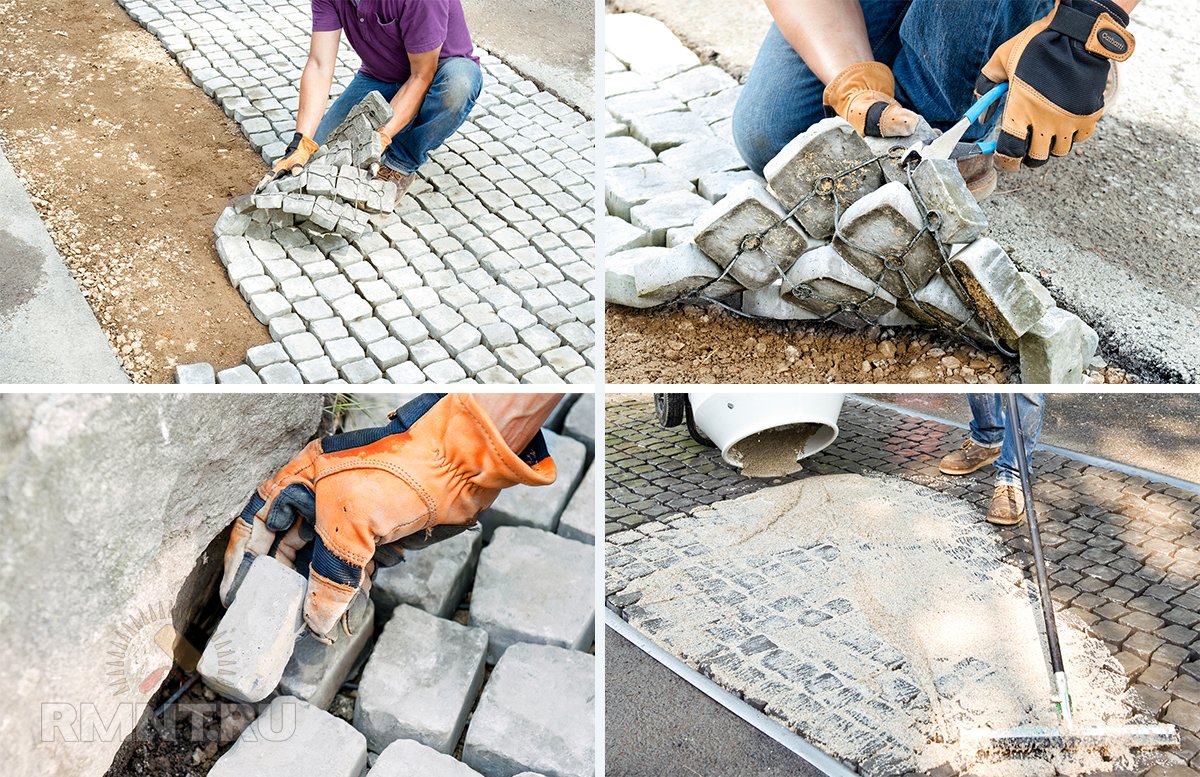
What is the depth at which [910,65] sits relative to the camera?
356cm

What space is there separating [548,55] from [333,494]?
11.8 ft

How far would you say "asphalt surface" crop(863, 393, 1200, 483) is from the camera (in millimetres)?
3428

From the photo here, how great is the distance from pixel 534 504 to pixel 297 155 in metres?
1.77

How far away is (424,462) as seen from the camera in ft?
8.95

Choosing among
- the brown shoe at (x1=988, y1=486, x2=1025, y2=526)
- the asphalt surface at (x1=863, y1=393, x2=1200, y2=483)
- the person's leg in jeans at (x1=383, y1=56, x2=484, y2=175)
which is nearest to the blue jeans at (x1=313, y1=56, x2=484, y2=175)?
the person's leg in jeans at (x1=383, y1=56, x2=484, y2=175)

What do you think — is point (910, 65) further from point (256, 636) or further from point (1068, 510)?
point (256, 636)

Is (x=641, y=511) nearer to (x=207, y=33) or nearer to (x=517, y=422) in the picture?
(x=517, y=422)

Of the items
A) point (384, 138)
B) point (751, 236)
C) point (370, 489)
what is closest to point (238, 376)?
point (370, 489)

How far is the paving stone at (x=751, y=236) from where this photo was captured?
315 centimetres

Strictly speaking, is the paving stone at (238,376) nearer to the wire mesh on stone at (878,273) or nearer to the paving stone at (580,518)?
the paving stone at (580,518)

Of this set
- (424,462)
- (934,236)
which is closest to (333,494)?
(424,462)

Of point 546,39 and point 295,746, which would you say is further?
point 546,39

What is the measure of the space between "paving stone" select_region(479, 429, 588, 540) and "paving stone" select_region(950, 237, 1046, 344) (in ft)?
5.01

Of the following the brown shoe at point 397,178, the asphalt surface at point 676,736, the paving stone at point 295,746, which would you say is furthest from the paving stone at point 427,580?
the brown shoe at point 397,178
